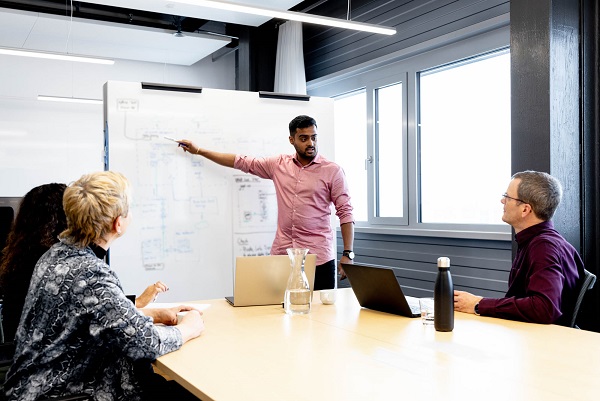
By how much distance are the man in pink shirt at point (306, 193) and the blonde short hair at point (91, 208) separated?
76.3 inches

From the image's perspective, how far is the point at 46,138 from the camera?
6570 mm

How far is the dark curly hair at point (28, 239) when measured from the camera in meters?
2.02

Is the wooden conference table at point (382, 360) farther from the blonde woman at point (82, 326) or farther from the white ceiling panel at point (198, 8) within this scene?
the white ceiling panel at point (198, 8)

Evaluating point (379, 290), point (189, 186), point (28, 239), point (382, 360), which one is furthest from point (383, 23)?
point (382, 360)

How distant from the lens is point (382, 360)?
1.64 m

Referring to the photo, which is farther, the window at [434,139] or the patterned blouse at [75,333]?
the window at [434,139]

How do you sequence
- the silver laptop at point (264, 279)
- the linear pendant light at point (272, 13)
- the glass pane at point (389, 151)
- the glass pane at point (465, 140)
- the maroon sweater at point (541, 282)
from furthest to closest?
the glass pane at point (389, 151) < the glass pane at point (465, 140) < the linear pendant light at point (272, 13) < the silver laptop at point (264, 279) < the maroon sweater at point (541, 282)

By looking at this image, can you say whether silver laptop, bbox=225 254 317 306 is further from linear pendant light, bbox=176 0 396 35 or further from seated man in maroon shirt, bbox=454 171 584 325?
linear pendant light, bbox=176 0 396 35

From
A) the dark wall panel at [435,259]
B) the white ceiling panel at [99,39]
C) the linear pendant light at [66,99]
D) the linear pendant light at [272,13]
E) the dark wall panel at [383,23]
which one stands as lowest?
the dark wall panel at [435,259]

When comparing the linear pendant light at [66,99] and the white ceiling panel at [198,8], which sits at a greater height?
the white ceiling panel at [198,8]

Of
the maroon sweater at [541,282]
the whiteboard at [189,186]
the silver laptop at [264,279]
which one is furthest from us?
the whiteboard at [189,186]

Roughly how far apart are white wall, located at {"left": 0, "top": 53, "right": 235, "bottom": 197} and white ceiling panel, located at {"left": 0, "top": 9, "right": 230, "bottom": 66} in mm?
246

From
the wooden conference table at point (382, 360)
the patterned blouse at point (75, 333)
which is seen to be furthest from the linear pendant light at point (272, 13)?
the patterned blouse at point (75, 333)

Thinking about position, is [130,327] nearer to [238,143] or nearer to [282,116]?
[238,143]
